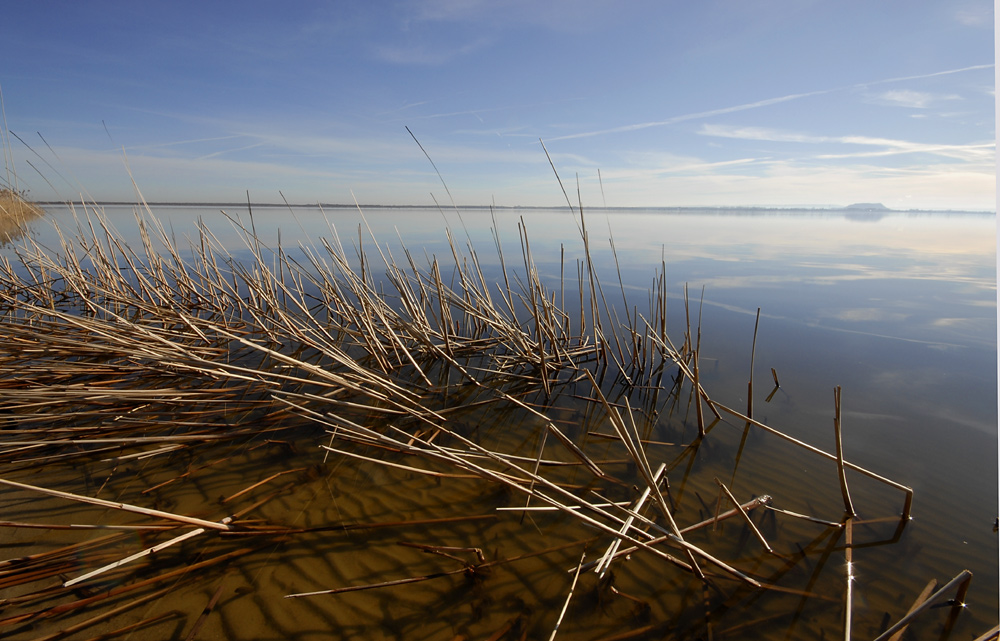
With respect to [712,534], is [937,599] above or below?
above

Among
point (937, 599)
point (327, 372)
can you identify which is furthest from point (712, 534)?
point (327, 372)

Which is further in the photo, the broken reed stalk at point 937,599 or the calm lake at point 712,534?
the calm lake at point 712,534

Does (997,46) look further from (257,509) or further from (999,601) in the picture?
(257,509)

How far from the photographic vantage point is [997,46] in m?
1.50

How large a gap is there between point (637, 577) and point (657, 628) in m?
0.26

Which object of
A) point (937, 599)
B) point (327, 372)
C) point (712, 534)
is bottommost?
point (712, 534)

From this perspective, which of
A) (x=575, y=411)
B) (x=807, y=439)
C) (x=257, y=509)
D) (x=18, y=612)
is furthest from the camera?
(x=575, y=411)

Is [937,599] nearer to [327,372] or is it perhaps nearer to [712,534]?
[712,534]

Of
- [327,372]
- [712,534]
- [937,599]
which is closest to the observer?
[937,599]

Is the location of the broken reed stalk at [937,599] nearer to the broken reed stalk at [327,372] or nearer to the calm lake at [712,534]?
the calm lake at [712,534]

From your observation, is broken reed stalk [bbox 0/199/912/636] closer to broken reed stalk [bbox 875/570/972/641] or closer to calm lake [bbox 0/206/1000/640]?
calm lake [bbox 0/206/1000/640]

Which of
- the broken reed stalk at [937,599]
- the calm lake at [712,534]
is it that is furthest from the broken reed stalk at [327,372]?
the broken reed stalk at [937,599]

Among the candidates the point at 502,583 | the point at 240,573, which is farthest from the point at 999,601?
the point at 240,573

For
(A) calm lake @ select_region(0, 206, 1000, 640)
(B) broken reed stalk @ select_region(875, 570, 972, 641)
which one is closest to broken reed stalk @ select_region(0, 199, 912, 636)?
(A) calm lake @ select_region(0, 206, 1000, 640)
